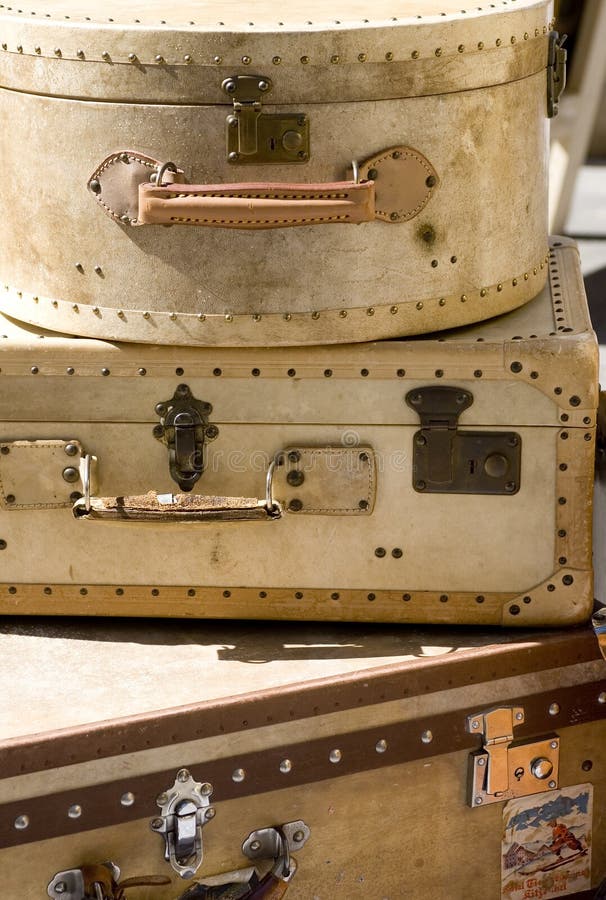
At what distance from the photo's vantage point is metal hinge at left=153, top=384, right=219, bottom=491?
7.36 feet

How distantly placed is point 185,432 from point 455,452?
50 cm

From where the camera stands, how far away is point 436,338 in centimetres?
226

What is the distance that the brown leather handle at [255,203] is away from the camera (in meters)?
2.06

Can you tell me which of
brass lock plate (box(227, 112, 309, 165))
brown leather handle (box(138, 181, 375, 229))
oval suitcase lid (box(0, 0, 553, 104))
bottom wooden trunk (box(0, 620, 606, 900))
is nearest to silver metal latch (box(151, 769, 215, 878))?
bottom wooden trunk (box(0, 620, 606, 900))

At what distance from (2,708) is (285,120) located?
1.11 meters

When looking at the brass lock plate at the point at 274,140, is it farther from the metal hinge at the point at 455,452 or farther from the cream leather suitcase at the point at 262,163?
the metal hinge at the point at 455,452

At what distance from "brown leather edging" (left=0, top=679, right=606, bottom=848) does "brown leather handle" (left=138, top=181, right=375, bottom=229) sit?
0.91 m

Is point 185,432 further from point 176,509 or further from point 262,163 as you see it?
point 262,163

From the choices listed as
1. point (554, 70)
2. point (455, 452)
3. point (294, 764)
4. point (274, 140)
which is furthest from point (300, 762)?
point (554, 70)

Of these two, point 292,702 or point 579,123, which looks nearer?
point 292,702

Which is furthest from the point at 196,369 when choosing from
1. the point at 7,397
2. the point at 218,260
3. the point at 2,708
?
the point at 2,708

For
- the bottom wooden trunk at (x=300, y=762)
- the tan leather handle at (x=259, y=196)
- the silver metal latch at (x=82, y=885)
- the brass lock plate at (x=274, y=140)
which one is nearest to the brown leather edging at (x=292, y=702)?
the bottom wooden trunk at (x=300, y=762)

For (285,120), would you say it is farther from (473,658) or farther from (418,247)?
(473,658)

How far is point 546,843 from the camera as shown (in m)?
2.32
